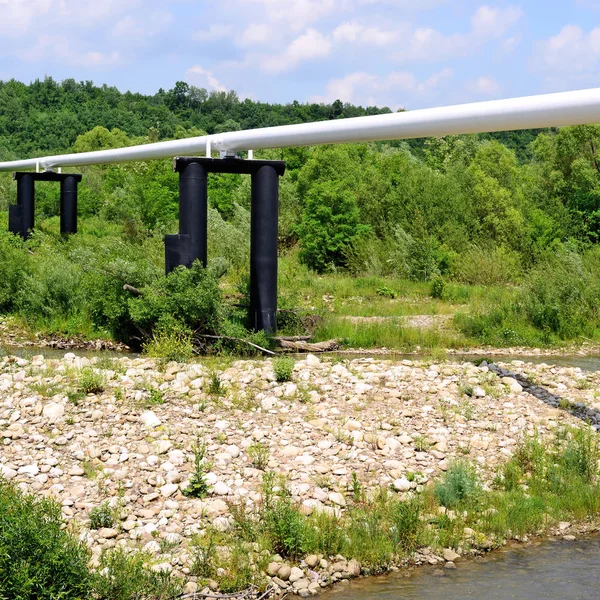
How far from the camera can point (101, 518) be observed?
7.64 m

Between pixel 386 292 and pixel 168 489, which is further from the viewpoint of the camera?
pixel 386 292

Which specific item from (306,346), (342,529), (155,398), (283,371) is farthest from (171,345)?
(342,529)

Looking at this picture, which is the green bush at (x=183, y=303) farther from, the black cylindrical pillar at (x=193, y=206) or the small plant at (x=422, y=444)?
the small plant at (x=422, y=444)

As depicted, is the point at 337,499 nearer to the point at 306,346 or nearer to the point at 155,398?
the point at 155,398

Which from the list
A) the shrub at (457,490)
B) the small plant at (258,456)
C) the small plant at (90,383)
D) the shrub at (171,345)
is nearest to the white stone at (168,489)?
A: the small plant at (258,456)

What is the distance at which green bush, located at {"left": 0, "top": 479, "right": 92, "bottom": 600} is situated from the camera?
6.18 metres

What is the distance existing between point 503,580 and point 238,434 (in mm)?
3399

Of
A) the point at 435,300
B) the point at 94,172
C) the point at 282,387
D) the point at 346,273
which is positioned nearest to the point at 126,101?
the point at 94,172

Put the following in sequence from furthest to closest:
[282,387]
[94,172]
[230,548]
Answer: [94,172] → [282,387] → [230,548]

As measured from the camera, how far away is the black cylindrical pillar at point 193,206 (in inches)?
594

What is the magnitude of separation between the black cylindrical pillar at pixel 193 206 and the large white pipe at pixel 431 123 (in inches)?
41.0

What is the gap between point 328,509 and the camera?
8.14 m

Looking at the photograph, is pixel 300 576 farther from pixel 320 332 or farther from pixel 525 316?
pixel 525 316

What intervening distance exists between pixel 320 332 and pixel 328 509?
29.0 ft
